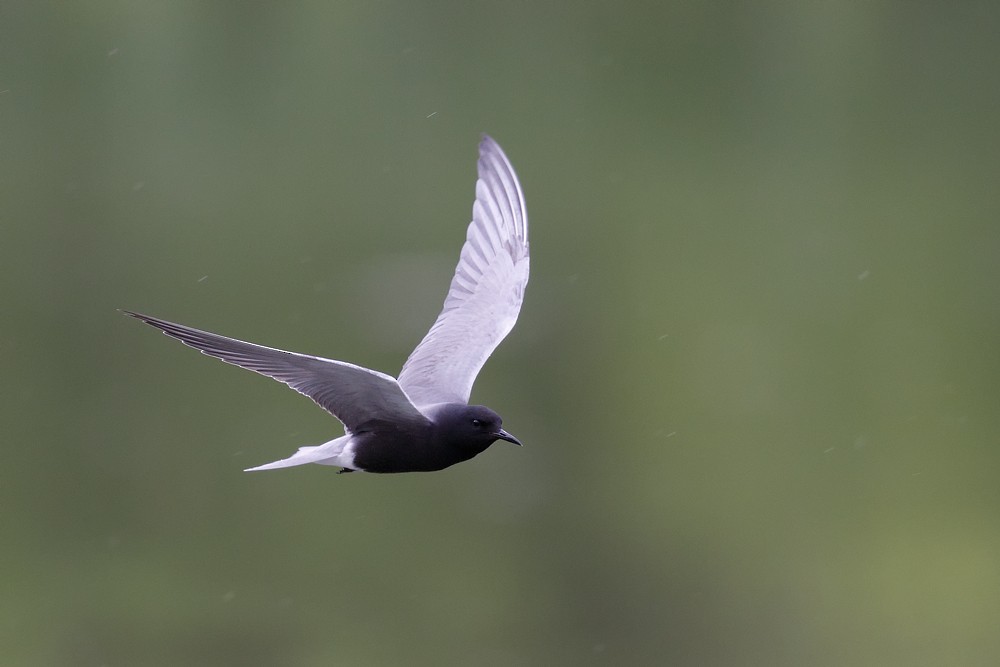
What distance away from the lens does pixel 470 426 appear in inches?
109

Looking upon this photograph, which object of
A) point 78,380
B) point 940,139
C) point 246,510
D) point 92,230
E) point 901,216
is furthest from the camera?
point 940,139

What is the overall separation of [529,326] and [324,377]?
4.23 metres

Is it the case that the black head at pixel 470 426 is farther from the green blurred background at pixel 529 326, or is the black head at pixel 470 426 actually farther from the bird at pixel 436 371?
the green blurred background at pixel 529 326

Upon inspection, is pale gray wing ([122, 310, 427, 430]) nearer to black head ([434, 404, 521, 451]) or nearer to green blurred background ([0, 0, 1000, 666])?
black head ([434, 404, 521, 451])

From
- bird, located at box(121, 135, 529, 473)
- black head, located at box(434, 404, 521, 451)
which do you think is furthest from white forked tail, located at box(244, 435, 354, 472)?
black head, located at box(434, 404, 521, 451)

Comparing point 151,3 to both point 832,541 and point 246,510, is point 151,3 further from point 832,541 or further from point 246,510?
point 832,541

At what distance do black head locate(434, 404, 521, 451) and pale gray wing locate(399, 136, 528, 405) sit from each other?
25cm

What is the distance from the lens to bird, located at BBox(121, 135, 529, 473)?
255cm

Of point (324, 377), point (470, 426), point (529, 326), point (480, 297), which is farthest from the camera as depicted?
point (529, 326)

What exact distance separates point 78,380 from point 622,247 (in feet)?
9.65

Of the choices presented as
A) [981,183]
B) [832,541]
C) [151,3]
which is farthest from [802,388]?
[151,3]

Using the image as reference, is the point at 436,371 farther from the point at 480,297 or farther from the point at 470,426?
the point at 470,426

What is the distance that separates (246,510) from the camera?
596 centimetres

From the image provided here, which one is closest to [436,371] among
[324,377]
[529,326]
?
[324,377]
